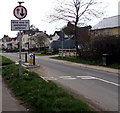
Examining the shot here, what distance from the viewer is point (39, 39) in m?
82.1

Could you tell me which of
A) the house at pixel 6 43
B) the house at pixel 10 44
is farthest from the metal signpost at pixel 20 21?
the house at pixel 6 43

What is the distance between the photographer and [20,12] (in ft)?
42.6

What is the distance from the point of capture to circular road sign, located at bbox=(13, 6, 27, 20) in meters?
12.9

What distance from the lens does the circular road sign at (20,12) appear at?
12948 mm

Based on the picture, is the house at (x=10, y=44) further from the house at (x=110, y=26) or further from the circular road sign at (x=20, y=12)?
the circular road sign at (x=20, y=12)

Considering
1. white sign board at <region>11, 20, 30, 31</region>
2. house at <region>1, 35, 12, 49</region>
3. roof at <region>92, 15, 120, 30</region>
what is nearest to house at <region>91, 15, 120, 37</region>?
roof at <region>92, 15, 120, 30</region>

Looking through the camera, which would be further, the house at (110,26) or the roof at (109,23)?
the roof at (109,23)

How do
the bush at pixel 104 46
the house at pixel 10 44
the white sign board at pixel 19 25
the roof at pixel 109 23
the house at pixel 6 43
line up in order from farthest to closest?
the house at pixel 6 43, the house at pixel 10 44, the roof at pixel 109 23, the bush at pixel 104 46, the white sign board at pixel 19 25

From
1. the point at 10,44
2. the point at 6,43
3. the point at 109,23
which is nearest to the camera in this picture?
the point at 109,23

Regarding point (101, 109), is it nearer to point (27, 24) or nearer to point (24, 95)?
point (24, 95)

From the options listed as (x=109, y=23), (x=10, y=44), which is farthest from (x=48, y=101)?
(x=10, y=44)

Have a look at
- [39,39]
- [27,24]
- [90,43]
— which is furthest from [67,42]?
[27,24]

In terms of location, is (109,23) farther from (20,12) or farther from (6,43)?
(6,43)

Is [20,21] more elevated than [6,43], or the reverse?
[20,21]
